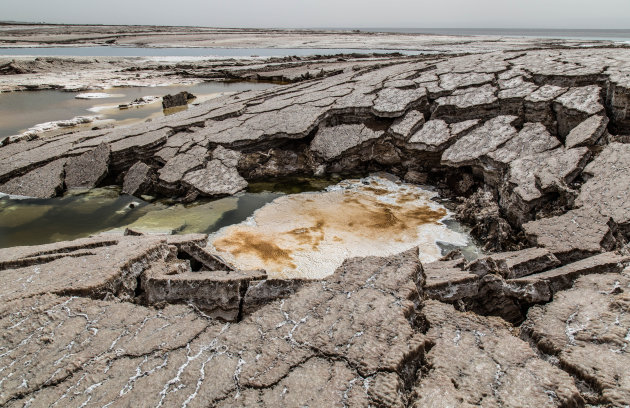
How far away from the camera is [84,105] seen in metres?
9.58

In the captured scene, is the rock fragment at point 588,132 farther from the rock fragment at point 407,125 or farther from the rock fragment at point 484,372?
the rock fragment at point 484,372

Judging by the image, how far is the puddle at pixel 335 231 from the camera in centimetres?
332

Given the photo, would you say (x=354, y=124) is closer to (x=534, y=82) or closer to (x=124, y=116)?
(x=534, y=82)

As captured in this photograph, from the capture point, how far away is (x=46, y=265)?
2.43m

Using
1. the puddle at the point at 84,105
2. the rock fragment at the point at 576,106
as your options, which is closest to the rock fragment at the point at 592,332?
the rock fragment at the point at 576,106

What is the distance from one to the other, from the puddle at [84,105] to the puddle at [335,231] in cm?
525

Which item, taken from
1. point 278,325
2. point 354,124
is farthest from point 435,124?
point 278,325

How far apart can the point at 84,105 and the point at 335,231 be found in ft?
29.2

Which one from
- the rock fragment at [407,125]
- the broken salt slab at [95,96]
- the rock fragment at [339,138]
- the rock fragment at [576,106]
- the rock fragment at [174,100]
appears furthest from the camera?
the broken salt slab at [95,96]

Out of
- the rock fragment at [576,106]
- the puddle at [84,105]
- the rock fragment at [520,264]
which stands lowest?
the rock fragment at [520,264]

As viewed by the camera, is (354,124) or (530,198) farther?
(354,124)

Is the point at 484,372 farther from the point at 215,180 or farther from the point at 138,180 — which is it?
the point at 138,180

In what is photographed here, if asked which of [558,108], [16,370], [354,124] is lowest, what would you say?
[16,370]

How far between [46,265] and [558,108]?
535cm
